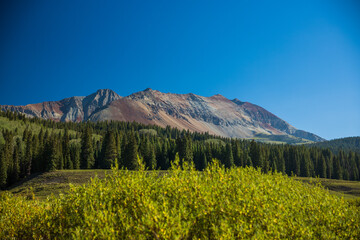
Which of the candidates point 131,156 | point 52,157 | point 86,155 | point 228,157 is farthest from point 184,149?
point 52,157

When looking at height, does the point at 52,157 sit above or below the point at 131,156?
below

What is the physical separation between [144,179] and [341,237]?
11.2 meters

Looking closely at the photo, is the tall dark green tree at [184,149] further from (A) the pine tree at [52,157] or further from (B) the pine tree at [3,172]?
(B) the pine tree at [3,172]

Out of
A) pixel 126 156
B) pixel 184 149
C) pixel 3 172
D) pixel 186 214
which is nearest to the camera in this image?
pixel 186 214

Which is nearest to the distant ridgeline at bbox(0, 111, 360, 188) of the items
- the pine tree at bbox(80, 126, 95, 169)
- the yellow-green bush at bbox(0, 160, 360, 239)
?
the pine tree at bbox(80, 126, 95, 169)

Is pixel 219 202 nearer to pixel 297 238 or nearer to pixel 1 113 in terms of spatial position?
pixel 297 238

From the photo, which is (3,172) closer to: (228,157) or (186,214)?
(228,157)

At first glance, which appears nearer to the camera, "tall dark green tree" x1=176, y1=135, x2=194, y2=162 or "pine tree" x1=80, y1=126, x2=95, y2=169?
"pine tree" x1=80, y1=126, x2=95, y2=169

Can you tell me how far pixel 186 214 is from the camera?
10.6 m

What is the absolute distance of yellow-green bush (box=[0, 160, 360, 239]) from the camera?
9852 mm

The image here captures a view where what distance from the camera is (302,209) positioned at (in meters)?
12.9

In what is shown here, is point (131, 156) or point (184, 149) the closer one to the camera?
point (131, 156)

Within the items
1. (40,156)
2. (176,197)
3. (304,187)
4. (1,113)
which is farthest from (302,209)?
(1,113)

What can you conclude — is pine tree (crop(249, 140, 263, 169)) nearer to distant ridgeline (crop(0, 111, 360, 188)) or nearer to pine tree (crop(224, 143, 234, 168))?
distant ridgeline (crop(0, 111, 360, 188))
